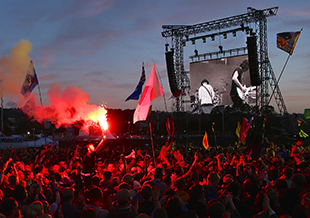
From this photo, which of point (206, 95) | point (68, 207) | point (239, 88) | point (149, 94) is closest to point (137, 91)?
point (149, 94)

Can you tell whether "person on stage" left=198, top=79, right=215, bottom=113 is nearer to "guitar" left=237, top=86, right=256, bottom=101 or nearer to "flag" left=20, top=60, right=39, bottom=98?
"guitar" left=237, top=86, right=256, bottom=101

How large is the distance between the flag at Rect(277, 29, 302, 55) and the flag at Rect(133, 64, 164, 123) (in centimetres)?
513

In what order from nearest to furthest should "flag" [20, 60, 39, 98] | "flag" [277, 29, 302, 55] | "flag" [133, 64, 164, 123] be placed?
"flag" [133, 64, 164, 123] < "flag" [277, 29, 302, 55] < "flag" [20, 60, 39, 98]

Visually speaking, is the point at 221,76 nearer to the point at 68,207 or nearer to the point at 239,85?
the point at 239,85

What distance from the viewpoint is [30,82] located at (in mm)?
15438

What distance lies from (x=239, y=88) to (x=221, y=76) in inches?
111

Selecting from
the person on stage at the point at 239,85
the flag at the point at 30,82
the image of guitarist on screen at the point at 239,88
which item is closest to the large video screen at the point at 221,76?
the image of guitarist on screen at the point at 239,88

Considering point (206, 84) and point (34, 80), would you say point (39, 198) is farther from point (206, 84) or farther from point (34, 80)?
point (206, 84)

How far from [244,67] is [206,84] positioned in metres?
5.35

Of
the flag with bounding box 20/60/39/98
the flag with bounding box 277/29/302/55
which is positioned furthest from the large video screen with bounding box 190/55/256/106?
the flag with bounding box 277/29/302/55

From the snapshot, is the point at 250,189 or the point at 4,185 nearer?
the point at 250,189

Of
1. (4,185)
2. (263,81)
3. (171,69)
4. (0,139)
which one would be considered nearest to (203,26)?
(171,69)

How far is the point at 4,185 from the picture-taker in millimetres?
6629

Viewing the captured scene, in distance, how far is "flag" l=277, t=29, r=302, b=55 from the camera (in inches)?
439
